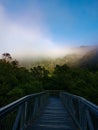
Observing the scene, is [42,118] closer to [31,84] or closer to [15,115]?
[15,115]

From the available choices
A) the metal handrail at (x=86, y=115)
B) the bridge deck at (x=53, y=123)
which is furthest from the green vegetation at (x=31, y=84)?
the metal handrail at (x=86, y=115)

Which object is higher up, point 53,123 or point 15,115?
point 15,115

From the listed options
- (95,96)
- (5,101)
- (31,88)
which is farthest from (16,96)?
(95,96)

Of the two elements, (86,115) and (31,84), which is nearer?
(86,115)

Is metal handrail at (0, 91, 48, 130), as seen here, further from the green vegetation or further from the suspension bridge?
the green vegetation

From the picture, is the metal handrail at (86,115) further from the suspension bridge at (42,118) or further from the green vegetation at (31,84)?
the green vegetation at (31,84)

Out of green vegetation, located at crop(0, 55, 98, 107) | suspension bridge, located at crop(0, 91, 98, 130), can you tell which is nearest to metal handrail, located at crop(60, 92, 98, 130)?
suspension bridge, located at crop(0, 91, 98, 130)

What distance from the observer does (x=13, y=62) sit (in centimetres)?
8106

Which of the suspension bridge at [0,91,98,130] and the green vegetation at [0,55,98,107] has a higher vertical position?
the green vegetation at [0,55,98,107]

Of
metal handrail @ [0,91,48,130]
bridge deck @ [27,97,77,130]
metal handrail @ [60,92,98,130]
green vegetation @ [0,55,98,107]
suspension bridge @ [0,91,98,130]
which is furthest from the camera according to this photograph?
green vegetation @ [0,55,98,107]

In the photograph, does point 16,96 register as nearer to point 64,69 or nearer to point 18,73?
point 18,73

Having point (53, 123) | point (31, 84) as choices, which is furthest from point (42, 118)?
point (31, 84)

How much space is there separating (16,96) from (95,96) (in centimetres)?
2347

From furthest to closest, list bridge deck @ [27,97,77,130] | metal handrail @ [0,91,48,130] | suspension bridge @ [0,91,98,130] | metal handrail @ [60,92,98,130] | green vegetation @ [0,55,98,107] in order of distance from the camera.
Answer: green vegetation @ [0,55,98,107]
bridge deck @ [27,97,77,130]
metal handrail @ [60,92,98,130]
suspension bridge @ [0,91,98,130]
metal handrail @ [0,91,48,130]
